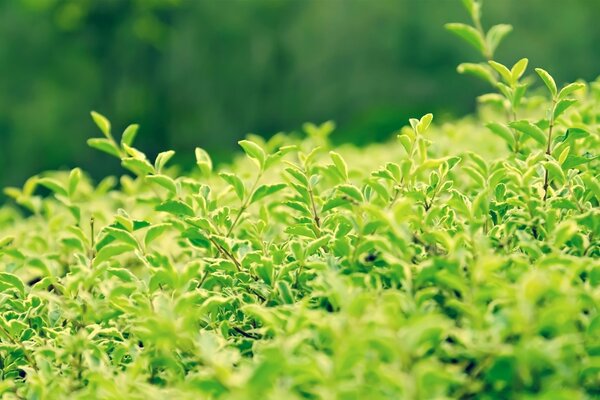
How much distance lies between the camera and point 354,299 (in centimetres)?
115

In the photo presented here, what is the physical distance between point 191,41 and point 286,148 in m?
A: 11.0

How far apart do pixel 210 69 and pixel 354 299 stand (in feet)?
37.6

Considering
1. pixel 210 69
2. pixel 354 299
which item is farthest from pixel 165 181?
pixel 210 69

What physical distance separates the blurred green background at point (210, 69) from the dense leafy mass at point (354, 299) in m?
10.0

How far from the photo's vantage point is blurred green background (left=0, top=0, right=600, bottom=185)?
11812mm

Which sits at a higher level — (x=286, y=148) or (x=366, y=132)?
(x=366, y=132)

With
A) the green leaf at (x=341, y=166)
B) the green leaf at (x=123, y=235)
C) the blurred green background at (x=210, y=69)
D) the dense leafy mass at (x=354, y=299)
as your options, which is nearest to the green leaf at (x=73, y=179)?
the dense leafy mass at (x=354, y=299)

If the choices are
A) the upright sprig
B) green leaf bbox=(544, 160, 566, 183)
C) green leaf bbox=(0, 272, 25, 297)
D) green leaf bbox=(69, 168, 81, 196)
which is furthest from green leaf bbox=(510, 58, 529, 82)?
green leaf bbox=(0, 272, 25, 297)

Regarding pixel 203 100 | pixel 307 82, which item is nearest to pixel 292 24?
pixel 307 82

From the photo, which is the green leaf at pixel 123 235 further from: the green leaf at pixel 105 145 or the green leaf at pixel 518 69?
the green leaf at pixel 518 69

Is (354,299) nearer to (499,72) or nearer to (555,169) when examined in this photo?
(555,169)

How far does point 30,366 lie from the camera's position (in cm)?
161

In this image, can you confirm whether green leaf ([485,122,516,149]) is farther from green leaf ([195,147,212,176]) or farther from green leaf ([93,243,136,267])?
green leaf ([93,243,136,267])

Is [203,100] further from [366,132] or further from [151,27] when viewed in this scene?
[366,132]
